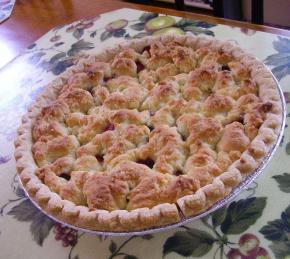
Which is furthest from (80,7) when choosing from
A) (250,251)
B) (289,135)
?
(250,251)

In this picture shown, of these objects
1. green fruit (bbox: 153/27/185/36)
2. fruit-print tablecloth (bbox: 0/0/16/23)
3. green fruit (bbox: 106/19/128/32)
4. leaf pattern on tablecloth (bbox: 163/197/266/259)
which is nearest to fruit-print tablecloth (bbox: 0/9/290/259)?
leaf pattern on tablecloth (bbox: 163/197/266/259)

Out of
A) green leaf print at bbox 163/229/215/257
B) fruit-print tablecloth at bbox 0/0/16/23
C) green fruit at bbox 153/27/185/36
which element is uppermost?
fruit-print tablecloth at bbox 0/0/16/23

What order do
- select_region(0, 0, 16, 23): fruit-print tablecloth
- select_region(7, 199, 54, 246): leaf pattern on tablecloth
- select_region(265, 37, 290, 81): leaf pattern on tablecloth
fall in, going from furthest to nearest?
select_region(0, 0, 16, 23): fruit-print tablecloth, select_region(265, 37, 290, 81): leaf pattern on tablecloth, select_region(7, 199, 54, 246): leaf pattern on tablecloth

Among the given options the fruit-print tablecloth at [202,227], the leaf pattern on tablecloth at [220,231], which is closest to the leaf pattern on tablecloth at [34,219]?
the fruit-print tablecloth at [202,227]

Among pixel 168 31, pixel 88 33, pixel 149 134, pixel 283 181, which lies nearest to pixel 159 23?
pixel 168 31

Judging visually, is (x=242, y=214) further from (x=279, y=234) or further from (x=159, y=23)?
(x=159, y=23)

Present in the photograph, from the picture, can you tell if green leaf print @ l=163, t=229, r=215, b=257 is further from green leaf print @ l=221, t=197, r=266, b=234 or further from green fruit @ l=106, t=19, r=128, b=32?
green fruit @ l=106, t=19, r=128, b=32
